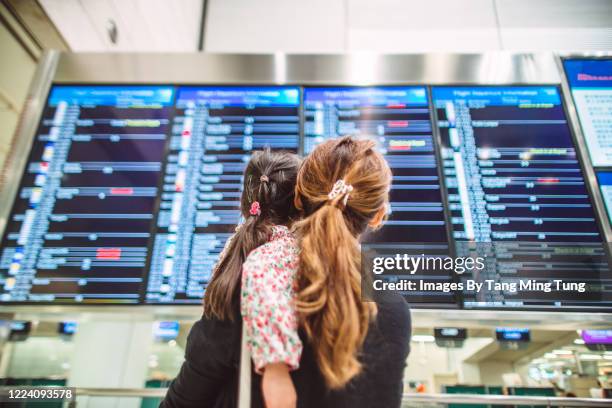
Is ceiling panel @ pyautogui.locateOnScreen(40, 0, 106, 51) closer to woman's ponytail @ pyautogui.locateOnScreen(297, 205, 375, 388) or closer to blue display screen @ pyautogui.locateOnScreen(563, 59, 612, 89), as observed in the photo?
woman's ponytail @ pyautogui.locateOnScreen(297, 205, 375, 388)

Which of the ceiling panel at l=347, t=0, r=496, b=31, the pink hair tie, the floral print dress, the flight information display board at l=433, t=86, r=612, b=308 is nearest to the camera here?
the floral print dress

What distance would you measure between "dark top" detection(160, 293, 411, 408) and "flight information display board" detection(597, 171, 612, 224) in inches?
69.8

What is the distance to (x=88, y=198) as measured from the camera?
6.89 ft

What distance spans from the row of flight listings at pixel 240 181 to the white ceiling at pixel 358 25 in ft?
2.35

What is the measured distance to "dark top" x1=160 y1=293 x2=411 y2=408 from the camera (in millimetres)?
812

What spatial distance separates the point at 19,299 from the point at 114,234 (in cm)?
55

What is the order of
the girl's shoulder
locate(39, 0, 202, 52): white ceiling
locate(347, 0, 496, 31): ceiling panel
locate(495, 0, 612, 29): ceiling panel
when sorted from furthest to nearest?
locate(347, 0, 496, 31): ceiling panel → locate(495, 0, 612, 29): ceiling panel → locate(39, 0, 202, 52): white ceiling → the girl's shoulder

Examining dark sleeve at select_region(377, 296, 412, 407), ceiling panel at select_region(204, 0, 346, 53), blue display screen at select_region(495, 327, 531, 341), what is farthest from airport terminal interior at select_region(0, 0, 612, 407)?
dark sleeve at select_region(377, 296, 412, 407)

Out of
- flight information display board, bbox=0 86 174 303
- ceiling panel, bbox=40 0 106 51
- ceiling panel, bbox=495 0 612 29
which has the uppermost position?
ceiling panel, bbox=495 0 612 29

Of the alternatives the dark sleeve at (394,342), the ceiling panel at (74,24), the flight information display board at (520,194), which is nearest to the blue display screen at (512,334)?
the flight information display board at (520,194)

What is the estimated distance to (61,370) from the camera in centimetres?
203

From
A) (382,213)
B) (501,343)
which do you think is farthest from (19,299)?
(501,343)

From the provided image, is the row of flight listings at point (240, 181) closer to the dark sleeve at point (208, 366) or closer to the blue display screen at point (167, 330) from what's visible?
the blue display screen at point (167, 330)

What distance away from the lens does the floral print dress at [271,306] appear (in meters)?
0.75
